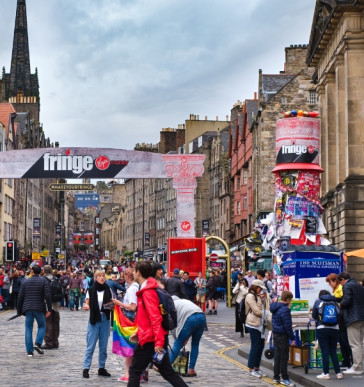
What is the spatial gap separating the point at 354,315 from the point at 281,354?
1.85m

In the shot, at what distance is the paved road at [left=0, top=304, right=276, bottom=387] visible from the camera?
15477 millimetres

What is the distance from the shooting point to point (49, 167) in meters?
44.4

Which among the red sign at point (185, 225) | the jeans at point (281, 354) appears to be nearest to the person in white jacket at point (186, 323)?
the jeans at point (281, 354)

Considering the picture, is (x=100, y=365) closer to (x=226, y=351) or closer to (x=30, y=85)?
(x=226, y=351)

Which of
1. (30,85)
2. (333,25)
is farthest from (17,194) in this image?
(333,25)

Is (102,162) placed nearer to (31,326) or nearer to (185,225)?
(185,225)

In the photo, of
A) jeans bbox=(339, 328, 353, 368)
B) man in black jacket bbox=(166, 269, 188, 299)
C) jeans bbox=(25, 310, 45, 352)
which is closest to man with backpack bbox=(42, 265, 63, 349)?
jeans bbox=(25, 310, 45, 352)

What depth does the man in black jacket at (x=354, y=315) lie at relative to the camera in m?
16.8

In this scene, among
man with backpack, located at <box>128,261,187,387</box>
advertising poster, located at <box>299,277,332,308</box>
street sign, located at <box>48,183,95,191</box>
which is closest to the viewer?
man with backpack, located at <box>128,261,187,387</box>

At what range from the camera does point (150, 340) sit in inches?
427

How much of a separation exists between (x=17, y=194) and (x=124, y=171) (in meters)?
55.4

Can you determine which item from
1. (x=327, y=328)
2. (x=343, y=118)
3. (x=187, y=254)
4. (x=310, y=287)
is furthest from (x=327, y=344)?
(x=343, y=118)

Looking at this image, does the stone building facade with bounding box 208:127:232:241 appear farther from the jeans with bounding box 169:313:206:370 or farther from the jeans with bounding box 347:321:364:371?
the jeans with bounding box 169:313:206:370

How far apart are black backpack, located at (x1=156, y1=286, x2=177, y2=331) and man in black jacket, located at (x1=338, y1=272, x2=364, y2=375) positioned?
634 cm
